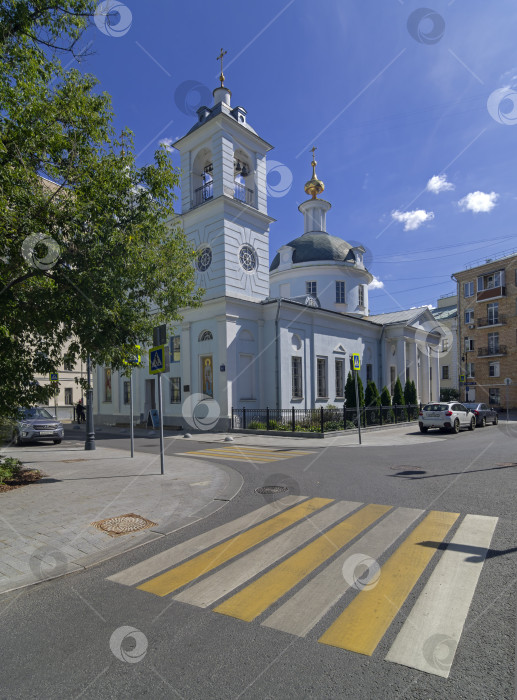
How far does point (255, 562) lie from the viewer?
15.2 ft

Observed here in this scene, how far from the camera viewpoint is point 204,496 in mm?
7770

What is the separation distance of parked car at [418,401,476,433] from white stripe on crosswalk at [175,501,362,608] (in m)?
16.1

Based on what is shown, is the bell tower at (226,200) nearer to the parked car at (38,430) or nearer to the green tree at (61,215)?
the parked car at (38,430)

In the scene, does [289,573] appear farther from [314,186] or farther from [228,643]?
[314,186]

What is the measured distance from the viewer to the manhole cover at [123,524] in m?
5.79

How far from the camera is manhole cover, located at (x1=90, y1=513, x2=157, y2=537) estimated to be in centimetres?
579

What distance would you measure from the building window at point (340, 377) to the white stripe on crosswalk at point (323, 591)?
24.4 metres

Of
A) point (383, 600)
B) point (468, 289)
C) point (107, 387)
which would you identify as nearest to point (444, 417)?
point (383, 600)

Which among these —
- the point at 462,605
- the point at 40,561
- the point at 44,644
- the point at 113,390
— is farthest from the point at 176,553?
the point at 113,390

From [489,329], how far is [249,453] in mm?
41210

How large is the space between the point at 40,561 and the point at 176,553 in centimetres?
149

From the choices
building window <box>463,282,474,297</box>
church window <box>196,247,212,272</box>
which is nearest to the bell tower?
church window <box>196,247,212,272</box>

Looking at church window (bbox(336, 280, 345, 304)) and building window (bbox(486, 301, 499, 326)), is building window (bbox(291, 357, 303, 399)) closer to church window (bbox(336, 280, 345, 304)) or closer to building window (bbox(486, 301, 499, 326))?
church window (bbox(336, 280, 345, 304))

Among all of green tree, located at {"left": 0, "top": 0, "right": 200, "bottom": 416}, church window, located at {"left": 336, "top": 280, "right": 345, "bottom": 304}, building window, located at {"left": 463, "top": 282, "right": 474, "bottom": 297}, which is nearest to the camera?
green tree, located at {"left": 0, "top": 0, "right": 200, "bottom": 416}
